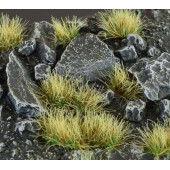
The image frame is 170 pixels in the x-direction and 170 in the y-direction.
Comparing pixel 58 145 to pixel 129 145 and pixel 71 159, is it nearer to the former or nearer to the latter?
pixel 71 159

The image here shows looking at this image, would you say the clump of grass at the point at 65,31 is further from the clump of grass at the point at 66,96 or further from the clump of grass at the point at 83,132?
the clump of grass at the point at 83,132

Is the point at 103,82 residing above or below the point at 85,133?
above

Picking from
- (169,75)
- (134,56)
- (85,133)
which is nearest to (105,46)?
(134,56)

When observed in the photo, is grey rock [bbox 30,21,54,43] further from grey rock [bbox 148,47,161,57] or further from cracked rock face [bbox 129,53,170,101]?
grey rock [bbox 148,47,161,57]

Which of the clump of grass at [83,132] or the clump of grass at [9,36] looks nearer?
the clump of grass at [83,132]

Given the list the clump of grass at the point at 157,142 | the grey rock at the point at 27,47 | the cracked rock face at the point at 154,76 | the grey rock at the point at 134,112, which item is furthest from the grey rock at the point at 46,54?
the clump of grass at the point at 157,142
